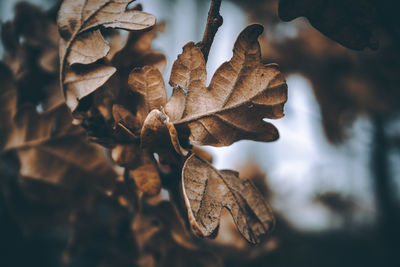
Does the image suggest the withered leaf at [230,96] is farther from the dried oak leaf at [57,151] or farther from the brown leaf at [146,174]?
the dried oak leaf at [57,151]

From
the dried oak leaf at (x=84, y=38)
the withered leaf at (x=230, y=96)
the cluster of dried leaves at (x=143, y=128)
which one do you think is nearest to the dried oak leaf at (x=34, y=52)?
the cluster of dried leaves at (x=143, y=128)

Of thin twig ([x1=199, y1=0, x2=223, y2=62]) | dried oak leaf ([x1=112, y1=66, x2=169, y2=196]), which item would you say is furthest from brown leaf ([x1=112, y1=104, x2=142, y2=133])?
thin twig ([x1=199, y1=0, x2=223, y2=62])

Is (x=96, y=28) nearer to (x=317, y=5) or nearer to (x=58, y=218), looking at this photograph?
(x=317, y=5)

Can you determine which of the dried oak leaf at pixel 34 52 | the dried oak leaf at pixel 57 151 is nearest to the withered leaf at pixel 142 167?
the dried oak leaf at pixel 57 151

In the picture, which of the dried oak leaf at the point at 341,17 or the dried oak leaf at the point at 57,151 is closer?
the dried oak leaf at the point at 341,17

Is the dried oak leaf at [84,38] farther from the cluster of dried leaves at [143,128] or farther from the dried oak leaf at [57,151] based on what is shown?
the dried oak leaf at [57,151]

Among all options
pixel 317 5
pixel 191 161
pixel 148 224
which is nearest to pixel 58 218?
pixel 148 224

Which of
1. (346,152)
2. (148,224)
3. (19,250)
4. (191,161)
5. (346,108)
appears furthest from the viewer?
(346,152)

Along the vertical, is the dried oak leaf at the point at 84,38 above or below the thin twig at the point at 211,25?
below
